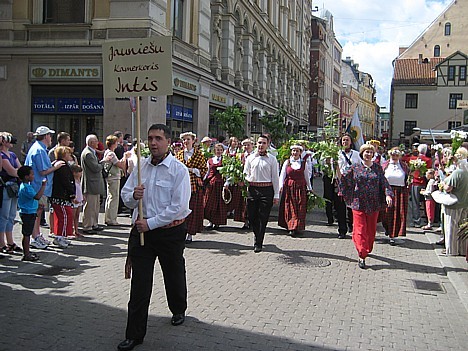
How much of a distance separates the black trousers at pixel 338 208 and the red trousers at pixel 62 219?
5.50 metres

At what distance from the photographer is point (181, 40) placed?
20.8 meters

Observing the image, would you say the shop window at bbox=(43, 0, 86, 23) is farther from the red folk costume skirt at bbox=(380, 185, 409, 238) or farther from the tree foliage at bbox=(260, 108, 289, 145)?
the tree foliage at bbox=(260, 108, 289, 145)

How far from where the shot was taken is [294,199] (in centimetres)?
1134

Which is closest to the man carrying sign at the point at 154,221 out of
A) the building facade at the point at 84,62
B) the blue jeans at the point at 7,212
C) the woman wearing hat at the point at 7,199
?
the woman wearing hat at the point at 7,199

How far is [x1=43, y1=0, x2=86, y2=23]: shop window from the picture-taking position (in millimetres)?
18859

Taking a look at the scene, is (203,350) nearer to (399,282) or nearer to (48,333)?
(48,333)

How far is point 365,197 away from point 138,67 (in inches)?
178

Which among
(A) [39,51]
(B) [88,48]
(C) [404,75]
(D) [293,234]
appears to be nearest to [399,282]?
(D) [293,234]

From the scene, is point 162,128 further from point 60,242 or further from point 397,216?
point 397,216

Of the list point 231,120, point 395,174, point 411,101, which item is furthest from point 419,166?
point 411,101

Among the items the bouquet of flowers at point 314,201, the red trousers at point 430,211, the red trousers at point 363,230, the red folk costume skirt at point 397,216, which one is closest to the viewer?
the red trousers at point 363,230

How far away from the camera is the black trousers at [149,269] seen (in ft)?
15.9

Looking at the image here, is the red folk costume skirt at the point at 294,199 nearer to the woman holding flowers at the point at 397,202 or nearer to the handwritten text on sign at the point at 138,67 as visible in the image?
the woman holding flowers at the point at 397,202

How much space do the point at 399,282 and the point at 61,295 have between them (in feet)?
15.4
